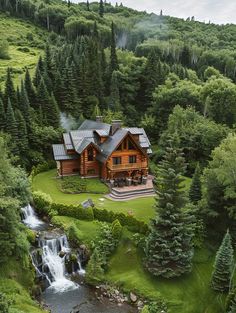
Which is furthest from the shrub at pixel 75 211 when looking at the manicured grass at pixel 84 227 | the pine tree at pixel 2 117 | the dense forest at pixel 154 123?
the pine tree at pixel 2 117

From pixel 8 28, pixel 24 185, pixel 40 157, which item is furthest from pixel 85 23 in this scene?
pixel 24 185

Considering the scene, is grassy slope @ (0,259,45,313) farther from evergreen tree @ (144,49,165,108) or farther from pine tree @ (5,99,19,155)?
evergreen tree @ (144,49,165,108)

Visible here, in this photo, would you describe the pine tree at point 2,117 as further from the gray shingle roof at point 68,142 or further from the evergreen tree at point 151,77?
the evergreen tree at point 151,77

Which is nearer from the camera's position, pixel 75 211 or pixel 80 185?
pixel 75 211

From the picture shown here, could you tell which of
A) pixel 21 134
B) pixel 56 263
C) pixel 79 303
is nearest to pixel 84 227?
pixel 56 263

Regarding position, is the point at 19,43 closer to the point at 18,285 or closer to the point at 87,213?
the point at 87,213

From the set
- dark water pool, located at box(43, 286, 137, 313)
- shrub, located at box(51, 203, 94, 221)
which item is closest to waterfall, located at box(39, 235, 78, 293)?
dark water pool, located at box(43, 286, 137, 313)

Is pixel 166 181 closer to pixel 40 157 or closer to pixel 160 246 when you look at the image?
pixel 160 246
